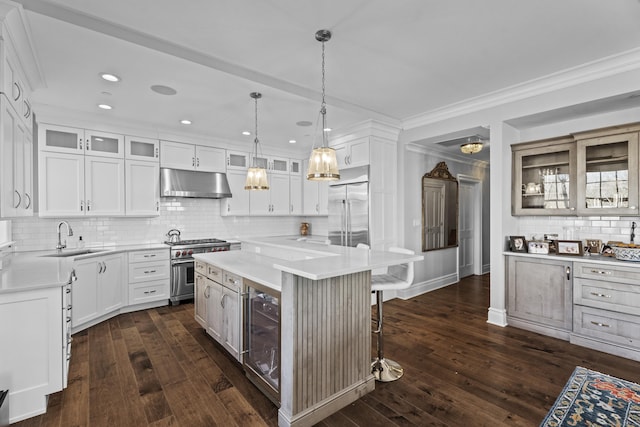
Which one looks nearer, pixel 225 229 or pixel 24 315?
pixel 24 315

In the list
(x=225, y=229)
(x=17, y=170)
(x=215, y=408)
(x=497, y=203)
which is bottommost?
(x=215, y=408)

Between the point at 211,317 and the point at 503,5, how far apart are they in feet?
11.7

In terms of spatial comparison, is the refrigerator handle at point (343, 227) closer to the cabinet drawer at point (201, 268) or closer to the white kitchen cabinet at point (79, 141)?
the cabinet drawer at point (201, 268)

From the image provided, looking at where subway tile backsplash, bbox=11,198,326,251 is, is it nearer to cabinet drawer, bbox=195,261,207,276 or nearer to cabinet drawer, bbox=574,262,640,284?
cabinet drawer, bbox=195,261,207,276

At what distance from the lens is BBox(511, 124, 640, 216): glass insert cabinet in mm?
3080

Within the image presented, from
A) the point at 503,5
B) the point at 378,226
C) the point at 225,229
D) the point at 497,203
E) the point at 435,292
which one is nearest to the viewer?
the point at 503,5

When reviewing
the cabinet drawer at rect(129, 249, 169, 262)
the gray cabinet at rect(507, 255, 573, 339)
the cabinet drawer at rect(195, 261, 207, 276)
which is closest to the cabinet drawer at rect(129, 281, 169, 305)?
the cabinet drawer at rect(129, 249, 169, 262)

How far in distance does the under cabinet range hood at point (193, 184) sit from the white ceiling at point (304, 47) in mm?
1184

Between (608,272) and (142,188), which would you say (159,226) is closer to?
(142,188)

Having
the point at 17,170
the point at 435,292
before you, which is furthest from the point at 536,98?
the point at 17,170

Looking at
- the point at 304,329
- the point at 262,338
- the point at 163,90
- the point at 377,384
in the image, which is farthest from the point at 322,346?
the point at 163,90

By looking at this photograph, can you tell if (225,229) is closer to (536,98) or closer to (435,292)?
(435,292)

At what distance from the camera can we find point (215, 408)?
7.19 feet

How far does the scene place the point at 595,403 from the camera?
7.20ft
